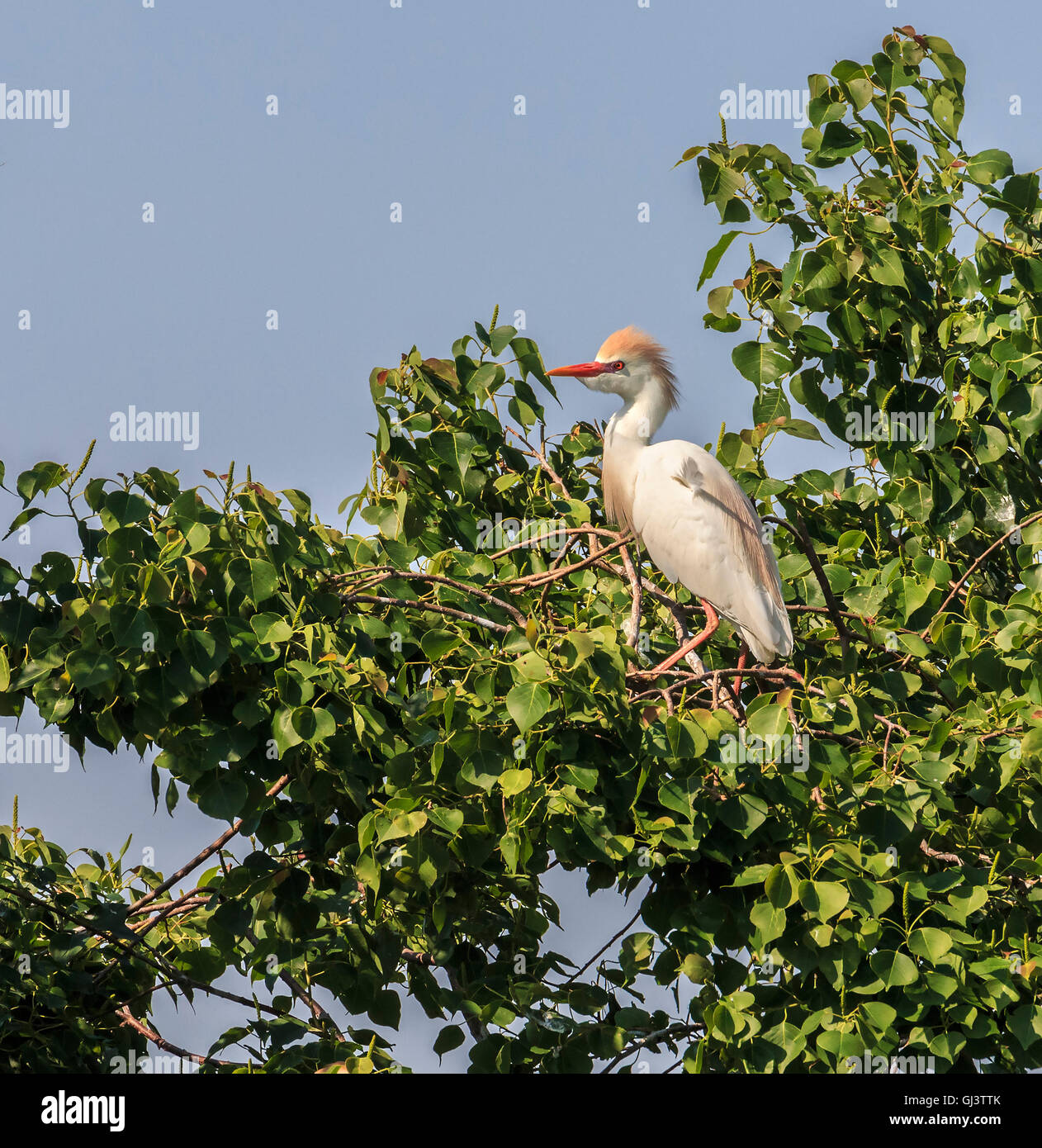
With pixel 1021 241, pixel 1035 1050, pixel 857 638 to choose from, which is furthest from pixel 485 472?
pixel 1035 1050

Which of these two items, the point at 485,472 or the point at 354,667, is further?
the point at 485,472

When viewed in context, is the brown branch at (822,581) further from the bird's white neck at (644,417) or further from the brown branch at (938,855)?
the bird's white neck at (644,417)

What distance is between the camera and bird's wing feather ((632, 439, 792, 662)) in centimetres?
523

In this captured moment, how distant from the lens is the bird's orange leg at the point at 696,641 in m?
4.45

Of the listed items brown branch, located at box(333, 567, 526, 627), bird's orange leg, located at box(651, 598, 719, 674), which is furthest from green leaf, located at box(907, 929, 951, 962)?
brown branch, located at box(333, 567, 526, 627)

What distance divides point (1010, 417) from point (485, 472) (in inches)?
75.9

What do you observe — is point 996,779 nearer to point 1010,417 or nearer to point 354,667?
point 1010,417

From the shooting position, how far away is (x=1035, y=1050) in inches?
142

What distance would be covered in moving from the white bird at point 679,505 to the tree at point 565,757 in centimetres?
56

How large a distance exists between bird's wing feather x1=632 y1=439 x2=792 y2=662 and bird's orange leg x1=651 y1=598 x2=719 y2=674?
56 mm

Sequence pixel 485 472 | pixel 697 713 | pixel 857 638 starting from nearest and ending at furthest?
pixel 697 713
pixel 857 638
pixel 485 472

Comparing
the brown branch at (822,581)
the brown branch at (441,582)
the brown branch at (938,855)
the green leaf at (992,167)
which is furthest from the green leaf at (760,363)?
the brown branch at (938,855)

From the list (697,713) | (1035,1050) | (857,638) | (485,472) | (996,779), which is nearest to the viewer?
(697,713)

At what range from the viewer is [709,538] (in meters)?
5.56
